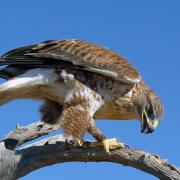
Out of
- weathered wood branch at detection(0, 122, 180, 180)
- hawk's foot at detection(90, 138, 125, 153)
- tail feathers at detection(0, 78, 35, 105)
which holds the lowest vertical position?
weathered wood branch at detection(0, 122, 180, 180)

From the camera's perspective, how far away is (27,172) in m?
6.27

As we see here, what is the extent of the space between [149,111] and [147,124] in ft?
0.68

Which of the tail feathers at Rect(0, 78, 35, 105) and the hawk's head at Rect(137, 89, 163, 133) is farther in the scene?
the hawk's head at Rect(137, 89, 163, 133)

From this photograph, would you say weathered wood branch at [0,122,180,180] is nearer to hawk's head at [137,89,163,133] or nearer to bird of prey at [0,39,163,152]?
bird of prey at [0,39,163,152]

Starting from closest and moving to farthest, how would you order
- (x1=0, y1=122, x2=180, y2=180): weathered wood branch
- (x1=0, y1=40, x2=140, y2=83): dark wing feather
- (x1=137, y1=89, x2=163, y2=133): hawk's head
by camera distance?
(x1=0, y1=122, x2=180, y2=180): weathered wood branch
(x1=0, y1=40, x2=140, y2=83): dark wing feather
(x1=137, y1=89, x2=163, y2=133): hawk's head

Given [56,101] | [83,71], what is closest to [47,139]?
[56,101]

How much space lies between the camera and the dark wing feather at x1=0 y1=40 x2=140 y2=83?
639 cm

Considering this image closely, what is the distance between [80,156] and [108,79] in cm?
105

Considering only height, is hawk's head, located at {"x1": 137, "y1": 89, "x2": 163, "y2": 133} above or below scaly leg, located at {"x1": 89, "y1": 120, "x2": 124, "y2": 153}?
above

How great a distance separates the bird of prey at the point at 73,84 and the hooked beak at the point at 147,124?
40mm

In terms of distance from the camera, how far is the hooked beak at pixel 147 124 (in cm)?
693

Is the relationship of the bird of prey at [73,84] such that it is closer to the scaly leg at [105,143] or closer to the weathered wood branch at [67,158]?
the scaly leg at [105,143]

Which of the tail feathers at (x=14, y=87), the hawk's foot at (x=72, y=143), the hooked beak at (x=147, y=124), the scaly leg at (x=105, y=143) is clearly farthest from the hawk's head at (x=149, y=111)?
the tail feathers at (x=14, y=87)

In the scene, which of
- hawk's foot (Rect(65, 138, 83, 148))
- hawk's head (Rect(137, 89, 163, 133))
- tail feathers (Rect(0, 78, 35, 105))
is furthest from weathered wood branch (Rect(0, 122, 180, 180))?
hawk's head (Rect(137, 89, 163, 133))
